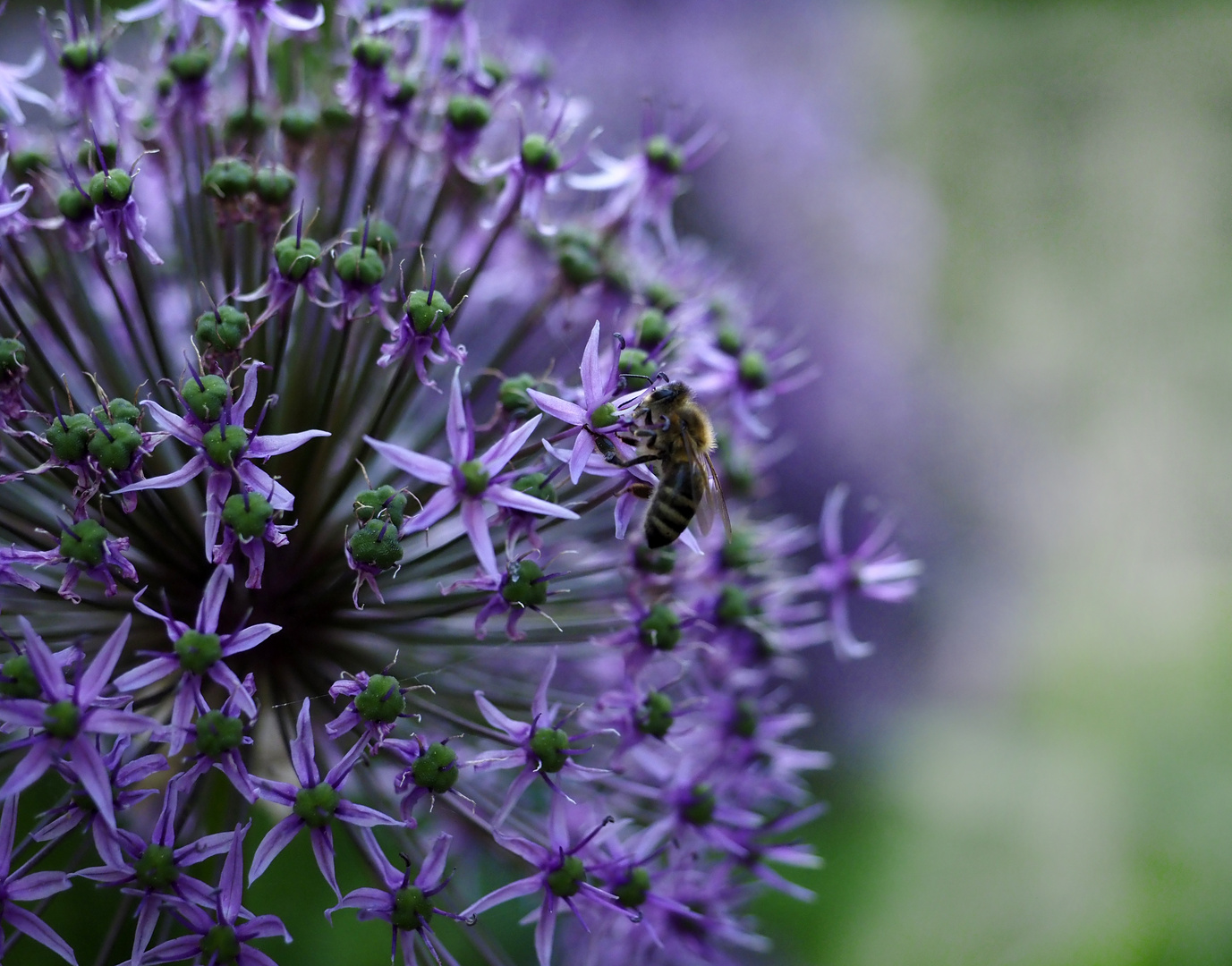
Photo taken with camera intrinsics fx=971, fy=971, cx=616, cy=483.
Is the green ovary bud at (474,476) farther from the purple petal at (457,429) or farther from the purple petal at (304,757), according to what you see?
the purple petal at (304,757)

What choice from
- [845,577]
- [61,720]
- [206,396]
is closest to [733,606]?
[845,577]

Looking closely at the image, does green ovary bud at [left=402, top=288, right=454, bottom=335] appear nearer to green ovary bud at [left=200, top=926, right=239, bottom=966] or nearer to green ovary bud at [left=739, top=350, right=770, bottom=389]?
green ovary bud at [left=739, top=350, right=770, bottom=389]

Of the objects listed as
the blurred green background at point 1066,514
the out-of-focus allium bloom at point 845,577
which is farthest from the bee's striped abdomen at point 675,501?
the blurred green background at point 1066,514

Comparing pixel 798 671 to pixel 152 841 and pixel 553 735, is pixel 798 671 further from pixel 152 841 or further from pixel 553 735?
pixel 152 841

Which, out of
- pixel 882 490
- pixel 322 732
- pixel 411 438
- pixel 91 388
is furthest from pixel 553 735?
pixel 882 490

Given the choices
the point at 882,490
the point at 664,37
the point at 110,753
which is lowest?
the point at 882,490
